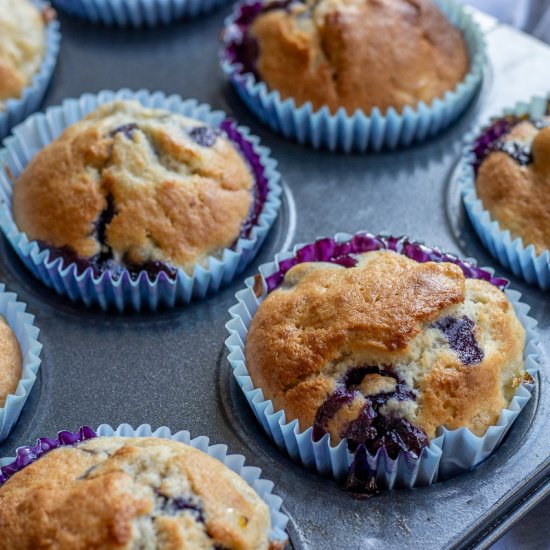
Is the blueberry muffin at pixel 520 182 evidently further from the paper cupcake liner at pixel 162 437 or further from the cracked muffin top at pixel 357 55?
the paper cupcake liner at pixel 162 437

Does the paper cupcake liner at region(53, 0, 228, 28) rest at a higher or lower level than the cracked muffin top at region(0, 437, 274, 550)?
higher

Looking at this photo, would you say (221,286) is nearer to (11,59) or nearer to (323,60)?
(323,60)

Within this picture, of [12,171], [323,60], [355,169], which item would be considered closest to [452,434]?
[355,169]

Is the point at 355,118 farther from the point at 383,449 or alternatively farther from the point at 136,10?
the point at 383,449

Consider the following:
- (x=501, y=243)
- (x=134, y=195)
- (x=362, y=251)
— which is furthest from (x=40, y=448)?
(x=501, y=243)

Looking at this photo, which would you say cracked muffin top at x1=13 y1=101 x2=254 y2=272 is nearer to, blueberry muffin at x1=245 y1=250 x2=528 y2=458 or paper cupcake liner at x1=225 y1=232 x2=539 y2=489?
paper cupcake liner at x1=225 y1=232 x2=539 y2=489

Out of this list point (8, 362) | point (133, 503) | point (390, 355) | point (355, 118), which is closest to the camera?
point (133, 503)

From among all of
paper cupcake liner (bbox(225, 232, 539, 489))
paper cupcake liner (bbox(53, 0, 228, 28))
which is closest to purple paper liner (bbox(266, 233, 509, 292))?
paper cupcake liner (bbox(225, 232, 539, 489))
